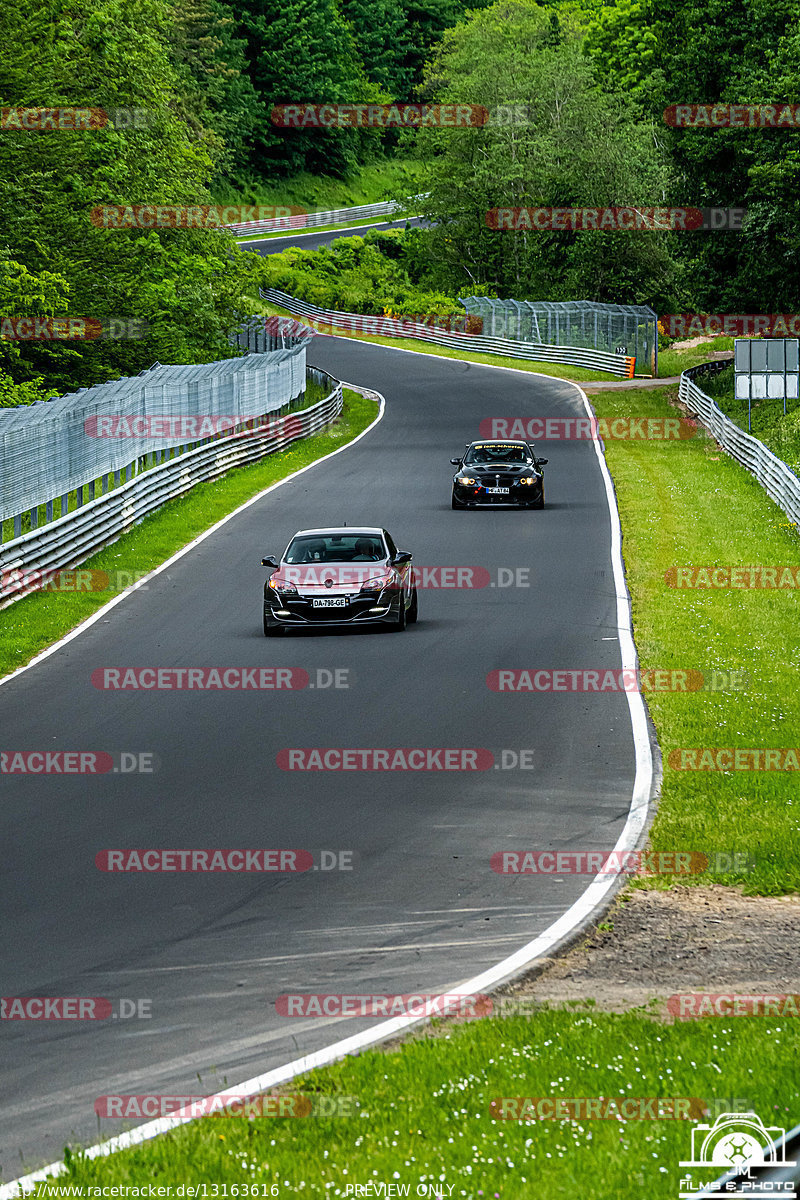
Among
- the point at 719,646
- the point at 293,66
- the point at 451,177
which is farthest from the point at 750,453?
the point at 293,66

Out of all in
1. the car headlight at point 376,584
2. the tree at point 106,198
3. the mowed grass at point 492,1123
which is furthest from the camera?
the tree at point 106,198

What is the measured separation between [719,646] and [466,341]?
208 feet

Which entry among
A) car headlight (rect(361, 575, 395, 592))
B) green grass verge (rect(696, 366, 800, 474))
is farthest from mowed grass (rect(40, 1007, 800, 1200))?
green grass verge (rect(696, 366, 800, 474))

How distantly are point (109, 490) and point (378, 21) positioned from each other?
120m

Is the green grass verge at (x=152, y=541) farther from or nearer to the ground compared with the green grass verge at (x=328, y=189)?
nearer to the ground

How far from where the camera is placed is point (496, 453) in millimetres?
35094

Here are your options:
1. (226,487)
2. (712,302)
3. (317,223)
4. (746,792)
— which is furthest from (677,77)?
(317,223)

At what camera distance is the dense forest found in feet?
159

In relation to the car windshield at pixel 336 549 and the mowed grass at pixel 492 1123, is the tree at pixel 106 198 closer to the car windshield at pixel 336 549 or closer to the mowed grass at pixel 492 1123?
the car windshield at pixel 336 549

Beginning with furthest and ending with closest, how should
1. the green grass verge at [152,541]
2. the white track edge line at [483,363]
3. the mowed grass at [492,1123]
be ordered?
the white track edge line at [483,363] < the green grass verge at [152,541] < the mowed grass at [492,1123]

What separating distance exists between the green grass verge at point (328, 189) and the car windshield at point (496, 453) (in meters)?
85.9

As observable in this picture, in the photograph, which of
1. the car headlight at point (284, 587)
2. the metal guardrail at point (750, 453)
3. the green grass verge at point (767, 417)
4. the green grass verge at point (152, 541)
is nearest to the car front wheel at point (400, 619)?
the car headlight at point (284, 587)

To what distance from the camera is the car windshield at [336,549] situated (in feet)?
72.4

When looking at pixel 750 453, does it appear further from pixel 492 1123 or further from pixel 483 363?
pixel 483 363
